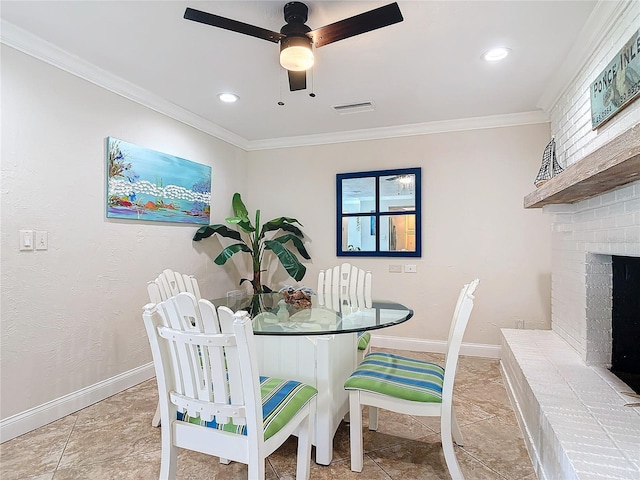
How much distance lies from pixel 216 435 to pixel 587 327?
232 cm

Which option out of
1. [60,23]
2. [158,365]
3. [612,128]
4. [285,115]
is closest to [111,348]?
[158,365]

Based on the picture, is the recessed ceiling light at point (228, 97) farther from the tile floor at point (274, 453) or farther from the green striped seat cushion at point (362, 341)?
the tile floor at point (274, 453)

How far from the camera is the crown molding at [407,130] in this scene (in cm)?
368

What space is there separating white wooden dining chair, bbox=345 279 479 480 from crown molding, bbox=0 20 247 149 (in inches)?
112

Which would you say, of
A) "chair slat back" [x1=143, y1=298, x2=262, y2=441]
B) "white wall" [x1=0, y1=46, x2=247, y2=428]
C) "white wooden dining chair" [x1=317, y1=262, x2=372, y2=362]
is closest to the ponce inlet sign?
"white wooden dining chair" [x1=317, y1=262, x2=372, y2=362]

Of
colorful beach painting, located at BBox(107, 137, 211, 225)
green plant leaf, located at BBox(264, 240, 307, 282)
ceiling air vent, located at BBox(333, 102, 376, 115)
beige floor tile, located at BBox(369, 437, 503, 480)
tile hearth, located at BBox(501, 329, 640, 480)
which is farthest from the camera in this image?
green plant leaf, located at BBox(264, 240, 307, 282)

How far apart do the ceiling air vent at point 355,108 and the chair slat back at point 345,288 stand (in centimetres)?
152

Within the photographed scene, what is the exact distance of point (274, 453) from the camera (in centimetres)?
209

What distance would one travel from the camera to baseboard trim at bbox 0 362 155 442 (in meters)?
2.25

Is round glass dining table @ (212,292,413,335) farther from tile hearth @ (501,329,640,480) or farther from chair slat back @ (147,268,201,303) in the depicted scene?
tile hearth @ (501,329,640,480)

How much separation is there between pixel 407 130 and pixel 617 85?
223cm

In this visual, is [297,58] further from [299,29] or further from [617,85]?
[617,85]

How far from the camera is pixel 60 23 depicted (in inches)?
86.5

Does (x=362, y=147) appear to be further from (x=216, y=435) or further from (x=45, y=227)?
(x=216, y=435)
